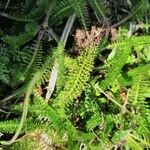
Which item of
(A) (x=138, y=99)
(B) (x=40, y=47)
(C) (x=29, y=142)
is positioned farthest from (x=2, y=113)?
(A) (x=138, y=99)

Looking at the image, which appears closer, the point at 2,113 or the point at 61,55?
the point at 61,55

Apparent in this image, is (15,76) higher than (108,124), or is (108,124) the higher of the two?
(15,76)

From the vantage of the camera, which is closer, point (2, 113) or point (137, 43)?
point (137, 43)

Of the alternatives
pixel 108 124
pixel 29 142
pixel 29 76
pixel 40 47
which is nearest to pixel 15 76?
pixel 29 76

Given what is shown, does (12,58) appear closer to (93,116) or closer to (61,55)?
(61,55)

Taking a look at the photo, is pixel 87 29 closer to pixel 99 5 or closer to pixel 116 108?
pixel 99 5

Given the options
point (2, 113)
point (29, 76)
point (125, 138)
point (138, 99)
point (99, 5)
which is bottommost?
point (125, 138)
